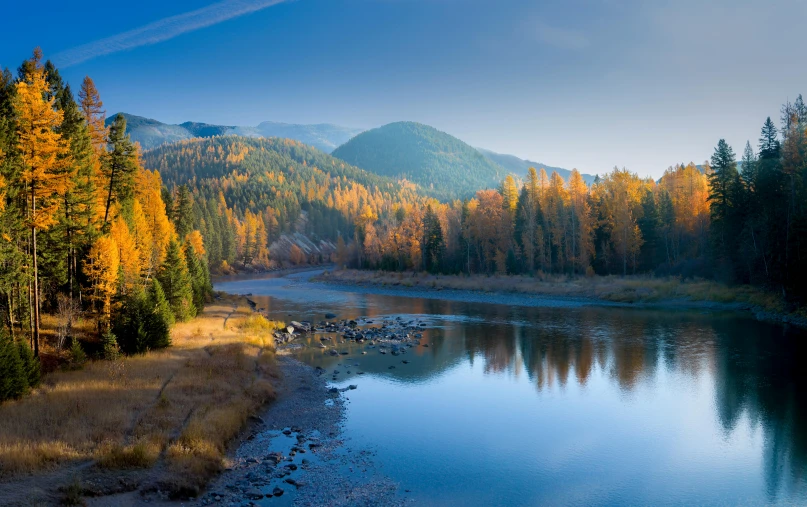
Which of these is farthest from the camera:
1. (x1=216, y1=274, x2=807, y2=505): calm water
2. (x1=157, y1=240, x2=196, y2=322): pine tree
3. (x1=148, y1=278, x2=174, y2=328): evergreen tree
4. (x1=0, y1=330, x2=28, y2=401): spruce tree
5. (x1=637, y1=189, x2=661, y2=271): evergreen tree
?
(x1=637, y1=189, x2=661, y2=271): evergreen tree

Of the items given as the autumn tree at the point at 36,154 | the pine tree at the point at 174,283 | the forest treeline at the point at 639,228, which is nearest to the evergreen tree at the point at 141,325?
the autumn tree at the point at 36,154

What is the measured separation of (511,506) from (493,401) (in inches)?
426

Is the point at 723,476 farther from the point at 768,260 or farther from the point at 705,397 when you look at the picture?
the point at 768,260

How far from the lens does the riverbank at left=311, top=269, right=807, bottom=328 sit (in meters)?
47.0

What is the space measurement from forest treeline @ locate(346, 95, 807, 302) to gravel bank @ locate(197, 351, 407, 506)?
40787 millimetres

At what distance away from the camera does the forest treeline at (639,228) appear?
145ft

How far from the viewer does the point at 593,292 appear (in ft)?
202

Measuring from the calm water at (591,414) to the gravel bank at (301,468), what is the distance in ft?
3.01

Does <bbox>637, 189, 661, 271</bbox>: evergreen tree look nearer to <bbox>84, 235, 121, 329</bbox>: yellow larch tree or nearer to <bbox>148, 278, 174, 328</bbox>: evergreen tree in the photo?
<bbox>148, 278, 174, 328</bbox>: evergreen tree

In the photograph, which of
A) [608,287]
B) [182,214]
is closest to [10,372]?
[182,214]

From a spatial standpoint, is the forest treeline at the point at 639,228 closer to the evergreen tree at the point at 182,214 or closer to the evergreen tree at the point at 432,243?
the evergreen tree at the point at 432,243

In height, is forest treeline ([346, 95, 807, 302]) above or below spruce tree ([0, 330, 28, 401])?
above

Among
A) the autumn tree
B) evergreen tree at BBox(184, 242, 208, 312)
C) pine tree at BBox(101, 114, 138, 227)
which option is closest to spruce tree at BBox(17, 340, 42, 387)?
the autumn tree

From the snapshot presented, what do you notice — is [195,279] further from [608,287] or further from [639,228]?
[639,228]
